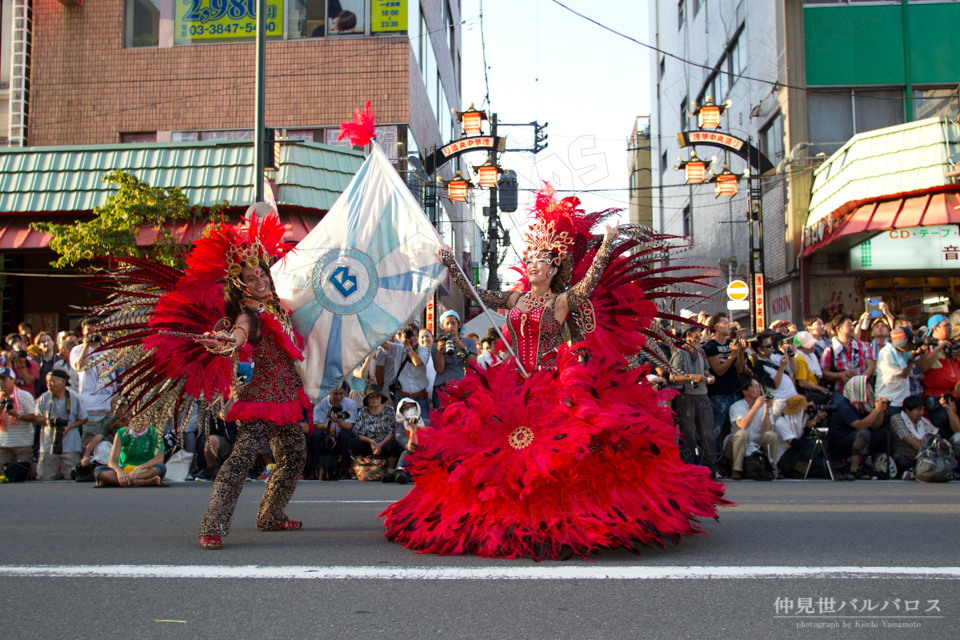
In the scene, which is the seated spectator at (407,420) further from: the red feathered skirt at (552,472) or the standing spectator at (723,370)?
the red feathered skirt at (552,472)

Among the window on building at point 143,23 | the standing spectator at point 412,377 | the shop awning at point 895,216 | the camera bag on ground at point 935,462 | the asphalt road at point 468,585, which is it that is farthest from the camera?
the window on building at point 143,23

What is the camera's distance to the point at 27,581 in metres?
3.87

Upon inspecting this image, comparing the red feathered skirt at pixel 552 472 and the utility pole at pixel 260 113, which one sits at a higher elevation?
the utility pole at pixel 260 113

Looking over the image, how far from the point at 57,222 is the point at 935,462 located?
49.5ft

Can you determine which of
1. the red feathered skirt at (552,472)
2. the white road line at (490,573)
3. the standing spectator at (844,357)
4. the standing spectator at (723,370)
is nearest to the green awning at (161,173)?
the standing spectator at (723,370)

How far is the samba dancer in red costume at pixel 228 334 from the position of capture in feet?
16.1

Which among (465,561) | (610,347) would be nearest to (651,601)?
(465,561)

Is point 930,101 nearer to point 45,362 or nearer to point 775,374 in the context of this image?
point 775,374

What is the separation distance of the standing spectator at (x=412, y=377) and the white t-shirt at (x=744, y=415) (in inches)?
137

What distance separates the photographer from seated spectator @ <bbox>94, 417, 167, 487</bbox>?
845 centimetres

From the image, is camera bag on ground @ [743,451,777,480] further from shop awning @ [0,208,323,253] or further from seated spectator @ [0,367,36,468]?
shop awning @ [0,208,323,253]

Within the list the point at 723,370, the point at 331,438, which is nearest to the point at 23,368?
the point at 331,438

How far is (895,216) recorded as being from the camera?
15.8 m

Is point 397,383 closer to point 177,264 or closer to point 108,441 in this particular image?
point 108,441
